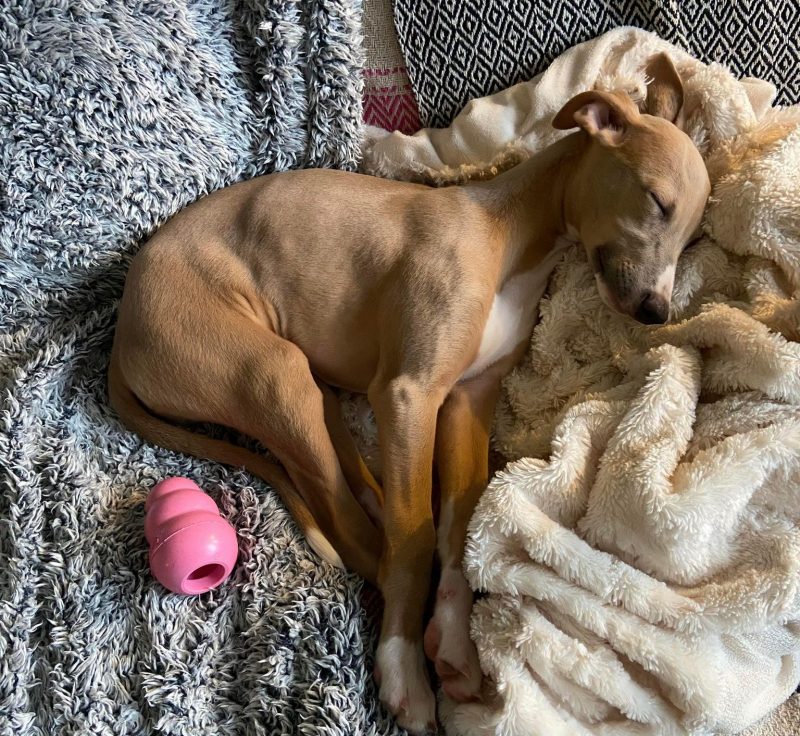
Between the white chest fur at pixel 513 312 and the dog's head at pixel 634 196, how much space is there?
165mm

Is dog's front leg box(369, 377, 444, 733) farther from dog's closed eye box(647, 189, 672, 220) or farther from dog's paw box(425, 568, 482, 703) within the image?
dog's closed eye box(647, 189, 672, 220)

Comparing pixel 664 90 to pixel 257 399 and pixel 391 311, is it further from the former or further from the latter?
pixel 257 399

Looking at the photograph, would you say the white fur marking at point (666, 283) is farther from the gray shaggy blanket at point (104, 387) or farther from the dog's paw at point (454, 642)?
the gray shaggy blanket at point (104, 387)

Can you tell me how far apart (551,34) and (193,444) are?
59.2 inches

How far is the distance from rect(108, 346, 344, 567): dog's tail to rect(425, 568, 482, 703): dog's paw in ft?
1.03

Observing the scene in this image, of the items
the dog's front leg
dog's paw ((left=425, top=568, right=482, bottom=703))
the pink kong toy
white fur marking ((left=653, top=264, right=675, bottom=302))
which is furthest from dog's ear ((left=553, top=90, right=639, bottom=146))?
the pink kong toy

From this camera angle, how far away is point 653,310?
1.75 metres

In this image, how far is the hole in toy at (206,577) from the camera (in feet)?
5.30

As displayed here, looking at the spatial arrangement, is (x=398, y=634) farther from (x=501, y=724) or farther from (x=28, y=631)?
(x=28, y=631)

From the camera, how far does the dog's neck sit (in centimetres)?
196

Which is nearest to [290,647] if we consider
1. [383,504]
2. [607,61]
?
[383,504]

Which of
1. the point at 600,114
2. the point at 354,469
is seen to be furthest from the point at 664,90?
the point at 354,469

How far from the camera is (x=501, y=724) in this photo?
137 cm

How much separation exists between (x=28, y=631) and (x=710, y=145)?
200 cm
